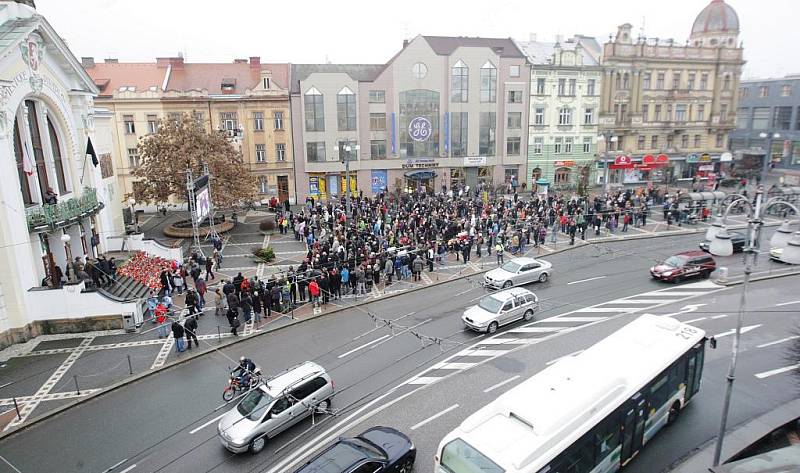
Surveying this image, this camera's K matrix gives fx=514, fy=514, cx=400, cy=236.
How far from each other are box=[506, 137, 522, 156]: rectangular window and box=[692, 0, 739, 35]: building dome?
29143 mm

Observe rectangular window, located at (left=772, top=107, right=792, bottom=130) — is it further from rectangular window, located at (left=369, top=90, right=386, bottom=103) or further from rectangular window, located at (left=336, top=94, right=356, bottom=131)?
rectangular window, located at (left=336, top=94, right=356, bottom=131)

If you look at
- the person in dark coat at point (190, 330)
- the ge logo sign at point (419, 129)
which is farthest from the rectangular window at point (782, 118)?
the person in dark coat at point (190, 330)

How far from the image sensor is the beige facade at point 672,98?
189 feet

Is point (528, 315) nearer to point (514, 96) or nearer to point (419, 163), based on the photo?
point (419, 163)

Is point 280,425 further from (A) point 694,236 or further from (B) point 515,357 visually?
(A) point 694,236

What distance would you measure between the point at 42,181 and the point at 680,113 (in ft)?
207

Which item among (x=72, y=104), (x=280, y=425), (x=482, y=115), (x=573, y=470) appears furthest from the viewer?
(x=482, y=115)

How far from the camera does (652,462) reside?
529 inches

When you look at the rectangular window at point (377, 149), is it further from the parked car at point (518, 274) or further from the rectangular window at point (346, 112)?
the parked car at point (518, 274)

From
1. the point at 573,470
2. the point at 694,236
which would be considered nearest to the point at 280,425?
the point at 573,470

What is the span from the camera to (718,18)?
61.6 m

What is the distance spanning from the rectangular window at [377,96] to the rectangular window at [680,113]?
115ft

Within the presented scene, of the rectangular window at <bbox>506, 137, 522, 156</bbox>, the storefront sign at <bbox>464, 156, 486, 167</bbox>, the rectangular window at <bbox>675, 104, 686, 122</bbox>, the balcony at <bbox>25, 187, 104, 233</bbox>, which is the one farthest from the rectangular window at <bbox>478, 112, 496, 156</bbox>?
the balcony at <bbox>25, 187, 104, 233</bbox>

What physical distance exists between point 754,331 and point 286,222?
30663 mm
